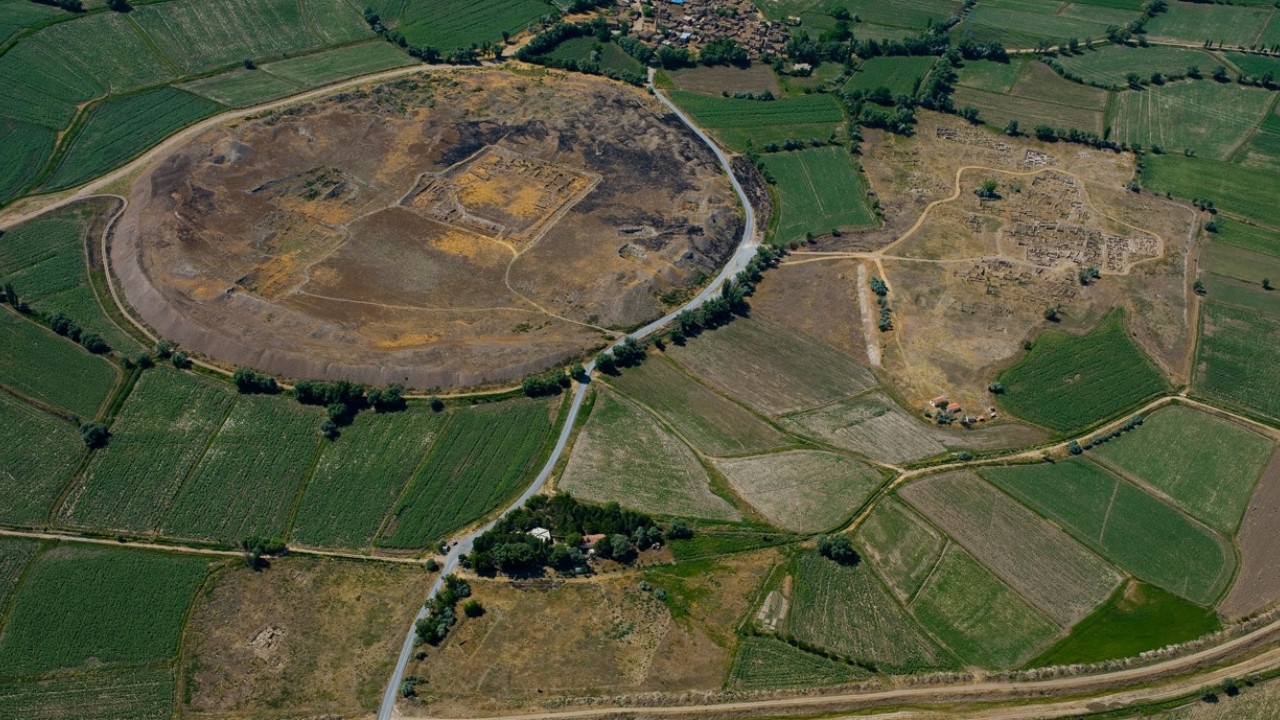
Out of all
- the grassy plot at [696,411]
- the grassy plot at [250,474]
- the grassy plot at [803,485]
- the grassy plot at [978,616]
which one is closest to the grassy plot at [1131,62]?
the grassy plot at [696,411]

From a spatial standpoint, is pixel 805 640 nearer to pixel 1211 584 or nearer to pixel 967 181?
pixel 1211 584

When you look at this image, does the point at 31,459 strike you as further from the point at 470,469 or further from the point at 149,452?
the point at 470,469

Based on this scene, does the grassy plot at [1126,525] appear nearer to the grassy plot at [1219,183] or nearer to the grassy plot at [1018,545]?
the grassy plot at [1018,545]

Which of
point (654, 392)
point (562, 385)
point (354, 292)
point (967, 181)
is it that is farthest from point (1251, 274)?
point (354, 292)

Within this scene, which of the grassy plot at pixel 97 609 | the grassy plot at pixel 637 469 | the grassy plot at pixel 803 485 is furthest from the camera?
the grassy plot at pixel 637 469

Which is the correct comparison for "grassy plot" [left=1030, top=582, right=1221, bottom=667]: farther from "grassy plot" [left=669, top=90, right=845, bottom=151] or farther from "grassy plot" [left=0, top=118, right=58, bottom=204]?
"grassy plot" [left=0, top=118, right=58, bottom=204]

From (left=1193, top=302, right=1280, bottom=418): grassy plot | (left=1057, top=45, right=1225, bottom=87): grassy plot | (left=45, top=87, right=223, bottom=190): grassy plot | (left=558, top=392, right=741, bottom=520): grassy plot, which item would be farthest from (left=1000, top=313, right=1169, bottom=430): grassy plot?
(left=45, top=87, right=223, bottom=190): grassy plot

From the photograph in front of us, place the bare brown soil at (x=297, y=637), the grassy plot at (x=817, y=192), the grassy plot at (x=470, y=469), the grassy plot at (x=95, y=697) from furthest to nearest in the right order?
1. the grassy plot at (x=817, y=192)
2. the grassy plot at (x=470, y=469)
3. the bare brown soil at (x=297, y=637)
4. the grassy plot at (x=95, y=697)
